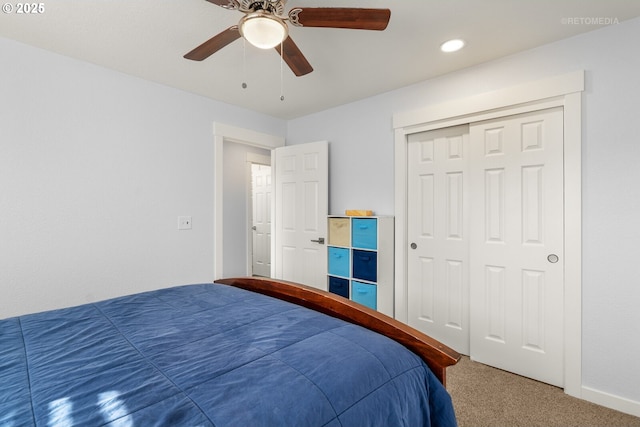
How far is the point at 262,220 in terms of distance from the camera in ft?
18.1

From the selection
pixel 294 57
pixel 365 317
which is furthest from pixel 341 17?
pixel 365 317

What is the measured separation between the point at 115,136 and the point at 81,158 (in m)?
0.31

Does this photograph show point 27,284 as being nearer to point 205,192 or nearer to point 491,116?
point 205,192

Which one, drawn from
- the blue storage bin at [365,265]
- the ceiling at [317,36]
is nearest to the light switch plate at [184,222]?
the ceiling at [317,36]

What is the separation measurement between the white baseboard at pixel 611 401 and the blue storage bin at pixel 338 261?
74.7 inches

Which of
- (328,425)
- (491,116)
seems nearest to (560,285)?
(491,116)

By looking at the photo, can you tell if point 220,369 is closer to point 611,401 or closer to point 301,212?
point 611,401

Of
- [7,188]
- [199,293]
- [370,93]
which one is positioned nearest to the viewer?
[199,293]

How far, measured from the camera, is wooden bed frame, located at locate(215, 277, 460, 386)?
1117 mm

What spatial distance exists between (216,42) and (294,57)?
1.40 ft

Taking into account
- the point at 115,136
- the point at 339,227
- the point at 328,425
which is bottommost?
the point at 328,425

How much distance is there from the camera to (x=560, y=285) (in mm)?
2115

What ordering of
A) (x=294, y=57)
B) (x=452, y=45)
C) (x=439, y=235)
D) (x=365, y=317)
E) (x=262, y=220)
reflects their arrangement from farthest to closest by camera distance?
(x=262, y=220) → (x=439, y=235) → (x=452, y=45) → (x=294, y=57) → (x=365, y=317)

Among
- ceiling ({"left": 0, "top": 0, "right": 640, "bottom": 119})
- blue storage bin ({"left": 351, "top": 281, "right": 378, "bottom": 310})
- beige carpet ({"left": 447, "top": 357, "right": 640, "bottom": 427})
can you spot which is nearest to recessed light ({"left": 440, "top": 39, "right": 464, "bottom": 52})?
ceiling ({"left": 0, "top": 0, "right": 640, "bottom": 119})
